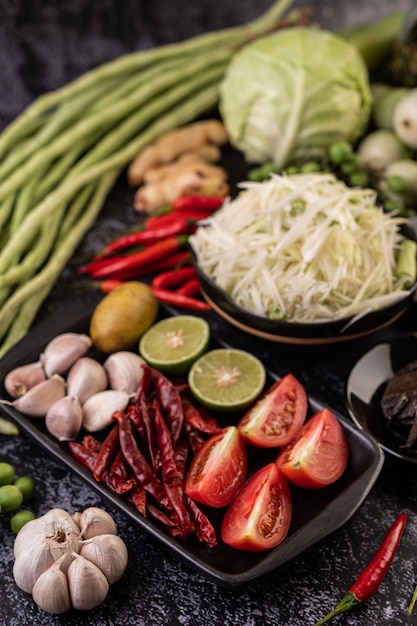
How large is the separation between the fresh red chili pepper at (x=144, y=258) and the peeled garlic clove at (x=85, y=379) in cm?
64

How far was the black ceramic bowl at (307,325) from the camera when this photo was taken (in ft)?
6.75

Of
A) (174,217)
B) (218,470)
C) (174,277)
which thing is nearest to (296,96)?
(174,217)

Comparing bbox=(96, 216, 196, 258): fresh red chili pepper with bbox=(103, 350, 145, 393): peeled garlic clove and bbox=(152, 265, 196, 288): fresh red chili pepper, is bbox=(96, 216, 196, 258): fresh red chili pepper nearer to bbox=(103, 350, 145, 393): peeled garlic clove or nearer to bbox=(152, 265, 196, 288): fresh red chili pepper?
bbox=(152, 265, 196, 288): fresh red chili pepper

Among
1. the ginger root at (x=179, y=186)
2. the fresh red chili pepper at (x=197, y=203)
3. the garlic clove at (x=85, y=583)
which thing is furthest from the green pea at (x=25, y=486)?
the ginger root at (x=179, y=186)

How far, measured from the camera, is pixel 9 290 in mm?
2465

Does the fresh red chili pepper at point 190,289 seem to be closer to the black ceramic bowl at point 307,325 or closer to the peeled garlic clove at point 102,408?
the black ceramic bowl at point 307,325

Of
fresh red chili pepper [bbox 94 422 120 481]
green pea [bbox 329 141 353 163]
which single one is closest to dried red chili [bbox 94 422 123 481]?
fresh red chili pepper [bbox 94 422 120 481]

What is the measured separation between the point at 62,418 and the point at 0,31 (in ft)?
8.25

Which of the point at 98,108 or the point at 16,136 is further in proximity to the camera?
the point at 98,108

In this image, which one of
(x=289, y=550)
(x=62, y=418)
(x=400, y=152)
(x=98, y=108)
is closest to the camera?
(x=289, y=550)

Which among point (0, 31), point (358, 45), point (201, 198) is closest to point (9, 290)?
point (201, 198)

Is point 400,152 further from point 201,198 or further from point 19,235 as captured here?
point 19,235

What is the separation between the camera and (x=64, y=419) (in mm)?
1918

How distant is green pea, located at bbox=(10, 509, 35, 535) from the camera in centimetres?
177
